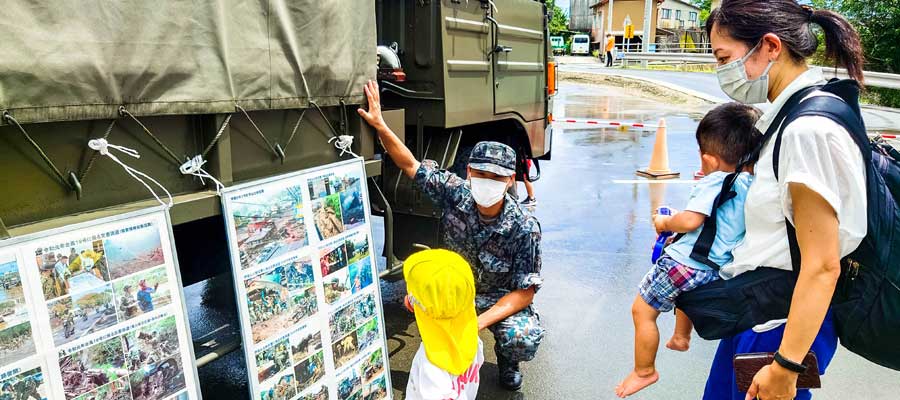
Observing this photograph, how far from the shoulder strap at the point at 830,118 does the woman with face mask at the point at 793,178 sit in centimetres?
2

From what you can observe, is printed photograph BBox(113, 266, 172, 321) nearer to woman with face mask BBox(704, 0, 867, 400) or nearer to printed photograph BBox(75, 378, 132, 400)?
printed photograph BBox(75, 378, 132, 400)

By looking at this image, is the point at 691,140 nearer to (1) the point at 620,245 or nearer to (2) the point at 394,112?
(1) the point at 620,245

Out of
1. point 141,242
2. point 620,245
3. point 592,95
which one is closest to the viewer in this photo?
point 141,242

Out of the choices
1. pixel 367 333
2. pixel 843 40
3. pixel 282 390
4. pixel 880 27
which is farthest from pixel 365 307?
pixel 880 27

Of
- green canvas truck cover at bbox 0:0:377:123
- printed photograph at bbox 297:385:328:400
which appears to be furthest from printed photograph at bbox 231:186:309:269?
printed photograph at bbox 297:385:328:400

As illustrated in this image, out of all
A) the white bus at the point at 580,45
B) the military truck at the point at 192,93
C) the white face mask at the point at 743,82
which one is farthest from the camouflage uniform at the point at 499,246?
the white bus at the point at 580,45

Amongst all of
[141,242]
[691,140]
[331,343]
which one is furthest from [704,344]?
[691,140]

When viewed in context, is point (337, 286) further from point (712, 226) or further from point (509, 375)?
point (712, 226)

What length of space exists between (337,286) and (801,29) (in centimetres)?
176

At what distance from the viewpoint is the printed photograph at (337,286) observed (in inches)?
97.3

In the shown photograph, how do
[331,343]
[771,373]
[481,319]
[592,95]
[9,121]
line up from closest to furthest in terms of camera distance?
[9,121]
[771,373]
[331,343]
[481,319]
[592,95]

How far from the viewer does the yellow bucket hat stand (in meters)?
2.11

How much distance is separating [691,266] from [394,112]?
5.09 feet

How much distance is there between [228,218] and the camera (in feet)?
6.97
